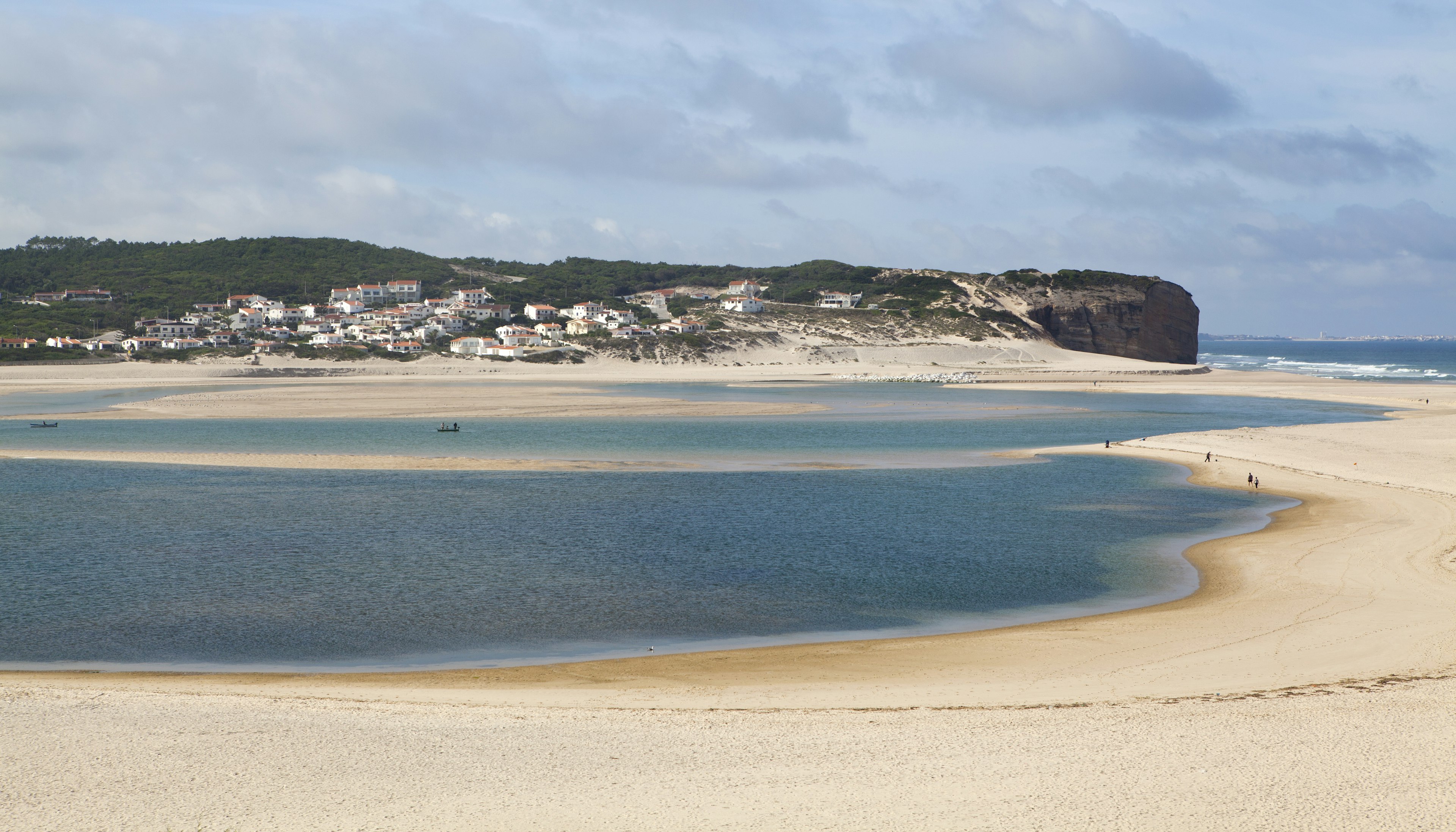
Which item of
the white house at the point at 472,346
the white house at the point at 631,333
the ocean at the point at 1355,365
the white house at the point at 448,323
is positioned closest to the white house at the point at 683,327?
the white house at the point at 631,333

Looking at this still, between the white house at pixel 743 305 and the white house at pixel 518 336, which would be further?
the white house at pixel 743 305

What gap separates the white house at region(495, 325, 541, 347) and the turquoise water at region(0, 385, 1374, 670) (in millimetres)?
72896

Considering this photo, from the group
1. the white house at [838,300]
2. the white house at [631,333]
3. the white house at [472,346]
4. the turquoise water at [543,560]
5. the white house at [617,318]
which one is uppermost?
the white house at [838,300]

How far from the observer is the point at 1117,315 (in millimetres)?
136000

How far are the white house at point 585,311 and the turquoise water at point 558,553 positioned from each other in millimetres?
94862

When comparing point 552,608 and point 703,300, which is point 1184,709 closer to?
point 552,608

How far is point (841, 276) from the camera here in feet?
577

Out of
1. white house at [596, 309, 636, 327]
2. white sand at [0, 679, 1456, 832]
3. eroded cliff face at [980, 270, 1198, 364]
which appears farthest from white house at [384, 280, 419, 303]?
white sand at [0, 679, 1456, 832]

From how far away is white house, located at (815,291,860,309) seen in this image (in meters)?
154

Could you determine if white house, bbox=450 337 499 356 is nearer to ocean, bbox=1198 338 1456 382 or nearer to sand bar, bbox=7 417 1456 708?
ocean, bbox=1198 338 1456 382

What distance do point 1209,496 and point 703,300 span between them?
138124 millimetres

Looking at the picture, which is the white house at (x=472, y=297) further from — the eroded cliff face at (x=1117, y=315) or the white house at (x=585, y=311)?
the eroded cliff face at (x=1117, y=315)

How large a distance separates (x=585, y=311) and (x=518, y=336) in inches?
838

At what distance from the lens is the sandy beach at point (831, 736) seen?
30.6ft
